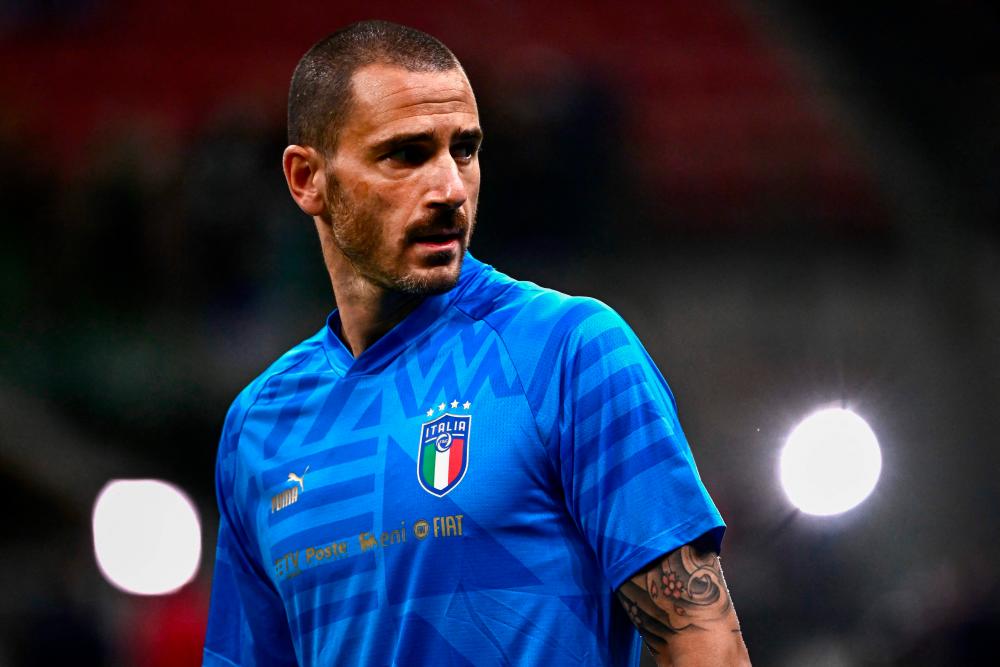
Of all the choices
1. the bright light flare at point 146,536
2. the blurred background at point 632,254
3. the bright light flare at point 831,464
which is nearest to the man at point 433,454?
the blurred background at point 632,254

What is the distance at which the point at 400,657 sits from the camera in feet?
7.10

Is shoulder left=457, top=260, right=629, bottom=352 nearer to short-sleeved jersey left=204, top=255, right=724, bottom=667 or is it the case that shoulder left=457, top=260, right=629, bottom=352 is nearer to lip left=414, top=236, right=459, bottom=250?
short-sleeved jersey left=204, top=255, right=724, bottom=667

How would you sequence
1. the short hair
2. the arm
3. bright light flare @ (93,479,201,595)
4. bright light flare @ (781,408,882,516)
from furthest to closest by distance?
bright light flare @ (93,479,201,595), bright light flare @ (781,408,882,516), the short hair, the arm

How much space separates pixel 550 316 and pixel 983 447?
3263mm

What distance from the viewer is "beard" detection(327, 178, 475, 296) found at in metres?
2.38

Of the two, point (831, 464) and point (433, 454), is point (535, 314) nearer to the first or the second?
point (433, 454)

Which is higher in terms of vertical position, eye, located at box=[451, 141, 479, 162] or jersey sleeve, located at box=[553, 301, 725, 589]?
eye, located at box=[451, 141, 479, 162]

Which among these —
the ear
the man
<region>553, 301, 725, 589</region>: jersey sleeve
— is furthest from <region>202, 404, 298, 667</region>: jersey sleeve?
<region>553, 301, 725, 589</region>: jersey sleeve

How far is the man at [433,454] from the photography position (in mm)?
2031

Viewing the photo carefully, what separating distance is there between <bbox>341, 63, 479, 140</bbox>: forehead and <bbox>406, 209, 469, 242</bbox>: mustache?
Answer: 154mm

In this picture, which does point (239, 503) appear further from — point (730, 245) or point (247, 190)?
point (730, 245)

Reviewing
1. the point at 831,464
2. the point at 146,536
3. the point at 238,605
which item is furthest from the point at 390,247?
the point at 146,536

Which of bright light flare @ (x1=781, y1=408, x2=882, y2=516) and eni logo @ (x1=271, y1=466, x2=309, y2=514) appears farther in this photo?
bright light flare @ (x1=781, y1=408, x2=882, y2=516)

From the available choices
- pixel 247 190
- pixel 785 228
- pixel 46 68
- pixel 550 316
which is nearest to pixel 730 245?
pixel 785 228
